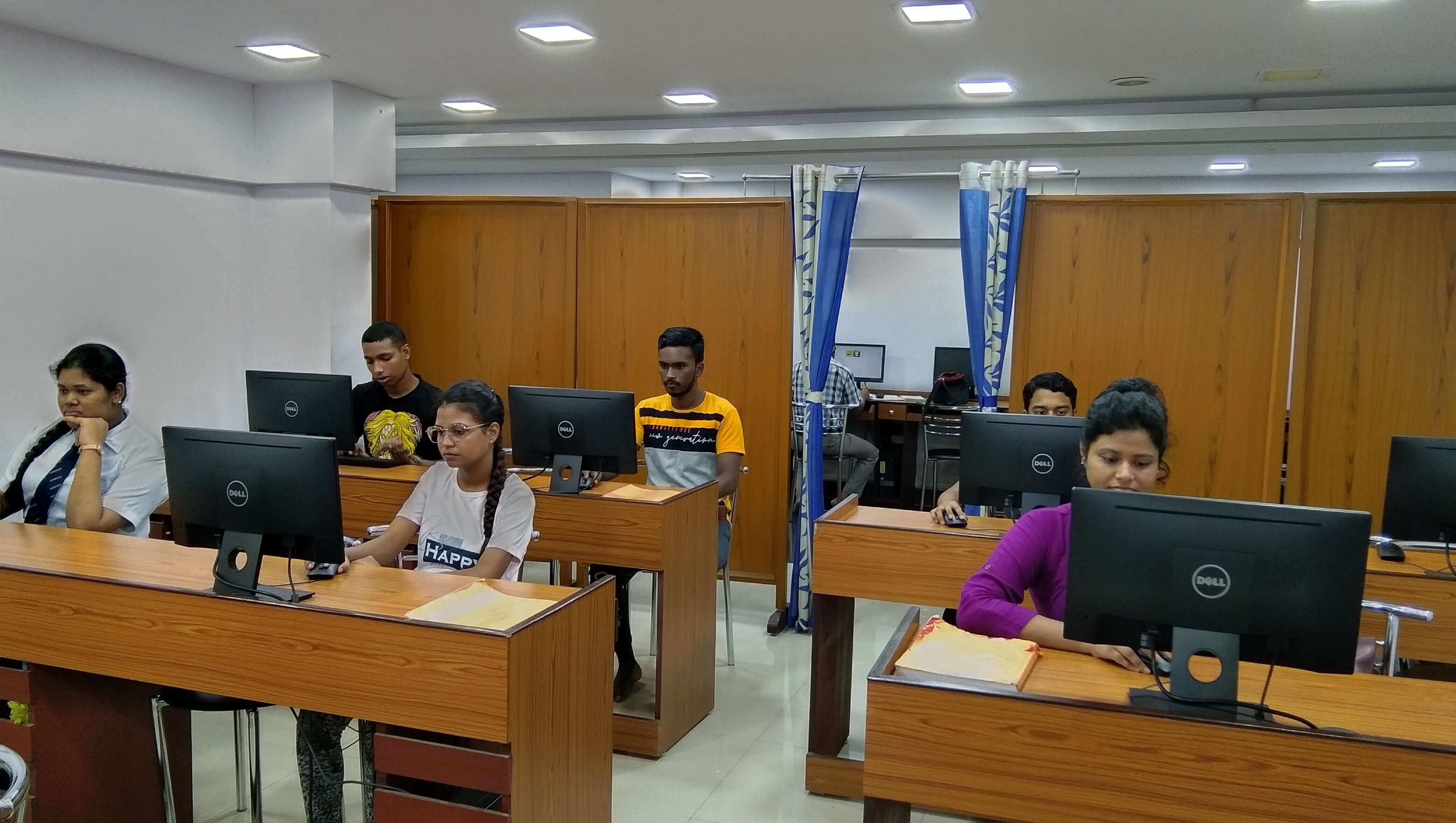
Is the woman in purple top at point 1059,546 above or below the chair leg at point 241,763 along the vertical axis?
above

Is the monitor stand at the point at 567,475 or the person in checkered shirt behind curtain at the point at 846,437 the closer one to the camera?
the monitor stand at the point at 567,475

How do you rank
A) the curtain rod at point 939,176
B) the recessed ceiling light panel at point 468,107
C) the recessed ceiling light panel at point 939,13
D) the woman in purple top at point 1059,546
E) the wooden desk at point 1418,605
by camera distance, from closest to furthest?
the woman in purple top at point 1059,546
the wooden desk at point 1418,605
the recessed ceiling light panel at point 939,13
the recessed ceiling light panel at point 468,107
the curtain rod at point 939,176

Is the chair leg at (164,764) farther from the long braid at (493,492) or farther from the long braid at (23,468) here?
the long braid at (23,468)

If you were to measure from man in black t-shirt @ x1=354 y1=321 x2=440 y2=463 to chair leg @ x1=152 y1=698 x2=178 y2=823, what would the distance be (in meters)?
1.69

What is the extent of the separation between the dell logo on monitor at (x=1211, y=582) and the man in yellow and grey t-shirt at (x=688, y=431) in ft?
8.00

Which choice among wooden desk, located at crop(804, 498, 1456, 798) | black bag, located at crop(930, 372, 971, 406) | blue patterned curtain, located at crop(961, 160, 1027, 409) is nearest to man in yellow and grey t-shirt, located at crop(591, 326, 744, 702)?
wooden desk, located at crop(804, 498, 1456, 798)

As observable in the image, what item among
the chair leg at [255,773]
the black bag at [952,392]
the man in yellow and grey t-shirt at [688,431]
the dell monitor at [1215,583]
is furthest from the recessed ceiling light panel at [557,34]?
the black bag at [952,392]

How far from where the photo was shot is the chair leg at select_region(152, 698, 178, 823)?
2576 millimetres

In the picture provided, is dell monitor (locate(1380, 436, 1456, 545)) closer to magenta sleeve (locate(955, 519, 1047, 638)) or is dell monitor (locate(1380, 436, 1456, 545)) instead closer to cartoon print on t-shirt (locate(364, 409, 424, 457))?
magenta sleeve (locate(955, 519, 1047, 638))

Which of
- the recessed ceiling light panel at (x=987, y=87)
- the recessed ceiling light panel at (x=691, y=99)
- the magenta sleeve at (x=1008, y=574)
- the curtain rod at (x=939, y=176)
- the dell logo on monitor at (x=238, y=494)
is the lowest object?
the magenta sleeve at (x=1008, y=574)

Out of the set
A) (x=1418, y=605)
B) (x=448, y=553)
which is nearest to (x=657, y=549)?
(x=448, y=553)

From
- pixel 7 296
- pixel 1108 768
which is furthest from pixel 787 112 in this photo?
pixel 1108 768

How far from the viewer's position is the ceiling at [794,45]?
12.7 ft

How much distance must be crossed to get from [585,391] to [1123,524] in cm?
217
